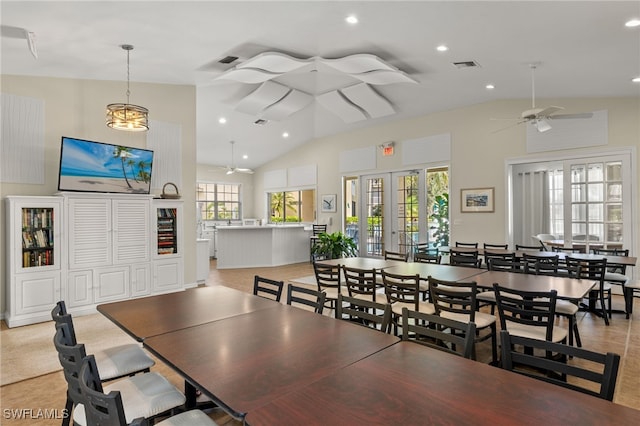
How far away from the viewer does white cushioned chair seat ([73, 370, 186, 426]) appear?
1812mm

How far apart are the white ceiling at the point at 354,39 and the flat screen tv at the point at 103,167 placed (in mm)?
882

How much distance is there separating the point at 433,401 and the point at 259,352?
0.86 meters

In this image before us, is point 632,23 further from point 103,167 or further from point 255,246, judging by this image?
point 255,246

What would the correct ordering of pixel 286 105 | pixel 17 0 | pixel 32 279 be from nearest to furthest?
pixel 17 0
pixel 32 279
pixel 286 105

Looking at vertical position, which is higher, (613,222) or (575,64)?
(575,64)

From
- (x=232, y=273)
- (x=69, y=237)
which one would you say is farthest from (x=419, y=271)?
(x=232, y=273)

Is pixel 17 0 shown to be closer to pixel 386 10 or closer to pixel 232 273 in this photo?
pixel 386 10

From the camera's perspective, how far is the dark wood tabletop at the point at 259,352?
4.66 feet

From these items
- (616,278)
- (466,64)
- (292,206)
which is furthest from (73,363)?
(292,206)

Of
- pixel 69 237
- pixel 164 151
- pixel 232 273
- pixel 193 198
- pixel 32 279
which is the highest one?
pixel 164 151

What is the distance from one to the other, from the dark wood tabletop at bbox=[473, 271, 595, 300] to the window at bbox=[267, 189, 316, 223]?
7.51 m

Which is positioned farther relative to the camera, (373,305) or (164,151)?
(164,151)

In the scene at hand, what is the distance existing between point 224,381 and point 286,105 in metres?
6.75

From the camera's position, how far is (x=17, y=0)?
3.12 metres
